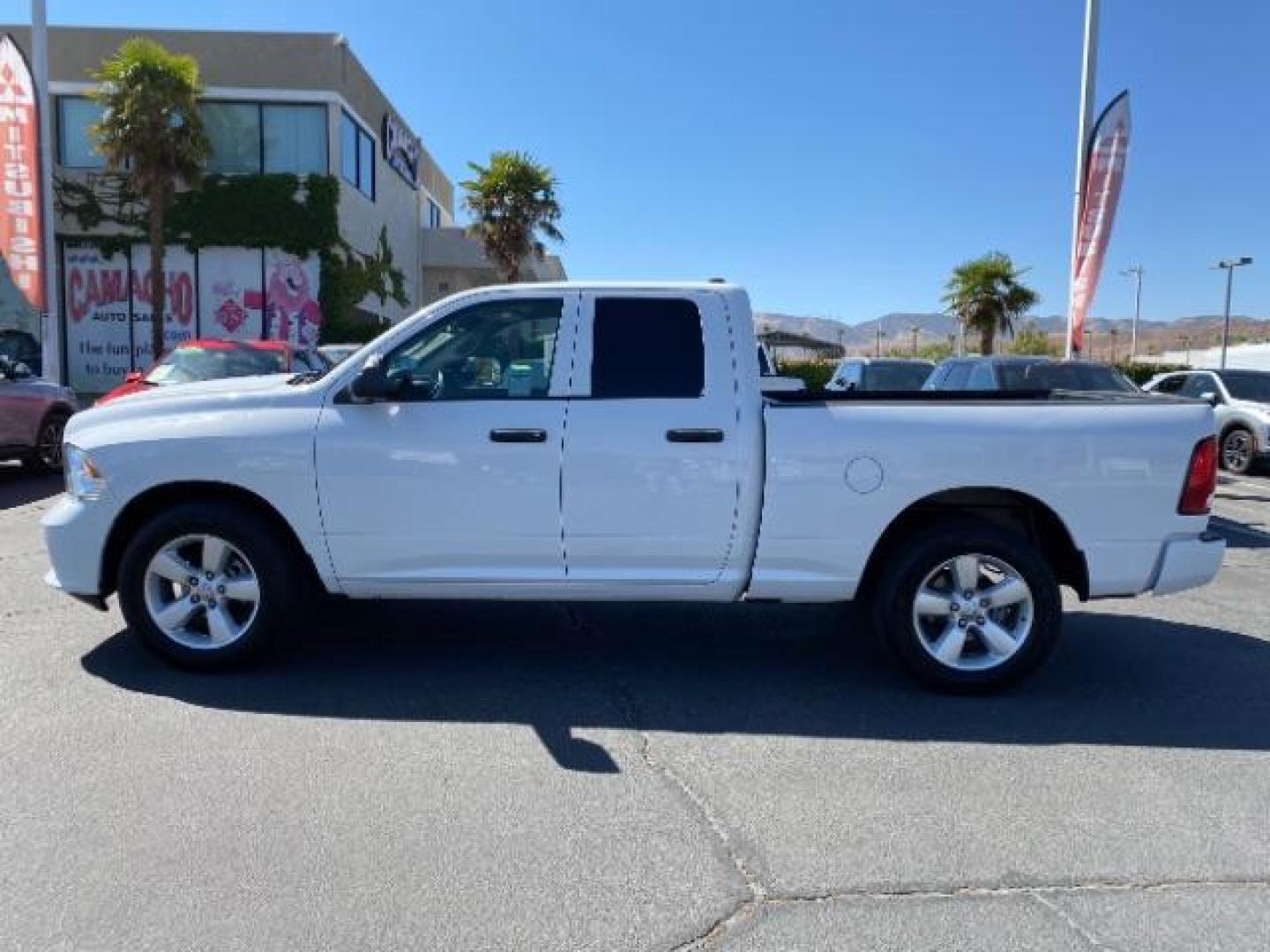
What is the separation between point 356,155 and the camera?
94.0 ft

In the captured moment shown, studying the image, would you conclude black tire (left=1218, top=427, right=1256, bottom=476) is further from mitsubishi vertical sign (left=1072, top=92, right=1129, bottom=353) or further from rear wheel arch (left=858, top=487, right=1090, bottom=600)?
rear wheel arch (left=858, top=487, right=1090, bottom=600)

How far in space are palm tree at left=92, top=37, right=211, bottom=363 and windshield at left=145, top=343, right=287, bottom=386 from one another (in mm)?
12291

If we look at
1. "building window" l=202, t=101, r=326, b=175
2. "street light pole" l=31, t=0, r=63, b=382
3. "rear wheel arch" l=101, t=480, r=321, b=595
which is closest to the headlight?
"rear wheel arch" l=101, t=480, r=321, b=595

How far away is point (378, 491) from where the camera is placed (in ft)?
15.5

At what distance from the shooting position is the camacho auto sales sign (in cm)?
1714

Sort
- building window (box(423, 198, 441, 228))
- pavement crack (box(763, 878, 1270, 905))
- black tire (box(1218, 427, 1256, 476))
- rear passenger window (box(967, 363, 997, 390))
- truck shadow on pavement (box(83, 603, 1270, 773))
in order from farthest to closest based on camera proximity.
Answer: building window (box(423, 198, 441, 228)) → black tire (box(1218, 427, 1256, 476)) → rear passenger window (box(967, 363, 997, 390)) → truck shadow on pavement (box(83, 603, 1270, 773)) → pavement crack (box(763, 878, 1270, 905))

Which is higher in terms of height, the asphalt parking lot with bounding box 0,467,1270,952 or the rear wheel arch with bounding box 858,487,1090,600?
the rear wheel arch with bounding box 858,487,1090,600

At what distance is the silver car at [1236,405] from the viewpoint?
14672mm

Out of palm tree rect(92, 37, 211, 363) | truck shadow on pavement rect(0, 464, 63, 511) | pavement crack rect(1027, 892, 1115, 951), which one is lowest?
pavement crack rect(1027, 892, 1115, 951)

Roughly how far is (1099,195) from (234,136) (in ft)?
70.3

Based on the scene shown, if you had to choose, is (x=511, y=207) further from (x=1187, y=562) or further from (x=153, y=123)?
(x=1187, y=562)

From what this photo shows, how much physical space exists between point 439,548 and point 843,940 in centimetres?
268

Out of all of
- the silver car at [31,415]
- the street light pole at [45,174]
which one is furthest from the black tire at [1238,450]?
the street light pole at [45,174]

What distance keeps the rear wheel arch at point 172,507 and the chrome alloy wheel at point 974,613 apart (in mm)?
3036
